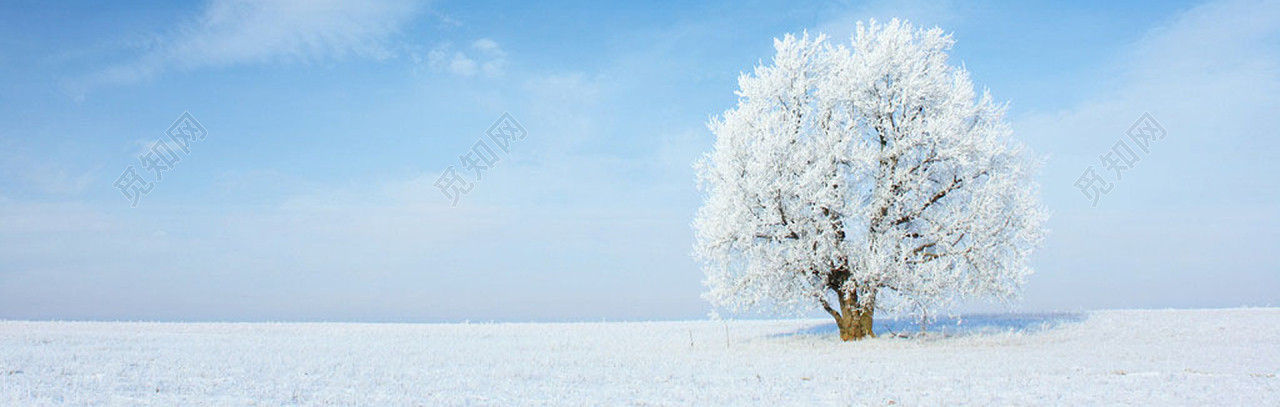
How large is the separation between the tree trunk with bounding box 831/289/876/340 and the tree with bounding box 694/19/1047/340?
40 mm

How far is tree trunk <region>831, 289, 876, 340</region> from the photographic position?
86.7ft

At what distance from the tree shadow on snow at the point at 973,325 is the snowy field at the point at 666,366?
0.19 meters

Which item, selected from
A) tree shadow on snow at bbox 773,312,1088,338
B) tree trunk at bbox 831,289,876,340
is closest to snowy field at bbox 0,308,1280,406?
tree shadow on snow at bbox 773,312,1088,338

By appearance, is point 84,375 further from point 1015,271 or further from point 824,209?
point 1015,271

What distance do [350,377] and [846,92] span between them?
57.7 feet

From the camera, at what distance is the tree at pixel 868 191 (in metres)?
24.8

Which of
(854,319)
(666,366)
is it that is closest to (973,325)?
(854,319)

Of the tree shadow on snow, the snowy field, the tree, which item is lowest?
the snowy field

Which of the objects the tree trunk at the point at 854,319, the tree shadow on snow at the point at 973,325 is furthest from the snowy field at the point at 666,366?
the tree trunk at the point at 854,319

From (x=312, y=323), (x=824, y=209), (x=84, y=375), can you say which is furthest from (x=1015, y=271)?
(x=312, y=323)

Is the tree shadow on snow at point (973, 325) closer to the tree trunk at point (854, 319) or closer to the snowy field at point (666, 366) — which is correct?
the snowy field at point (666, 366)

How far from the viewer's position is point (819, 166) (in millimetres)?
24859

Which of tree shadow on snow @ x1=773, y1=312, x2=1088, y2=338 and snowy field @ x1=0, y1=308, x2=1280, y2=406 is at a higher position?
tree shadow on snow @ x1=773, y1=312, x2=1088, y2=338

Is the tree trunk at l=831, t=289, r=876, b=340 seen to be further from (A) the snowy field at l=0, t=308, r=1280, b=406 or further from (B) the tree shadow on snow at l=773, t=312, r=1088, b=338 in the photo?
(B) the tree shadow on snow at l=773, t=312, r=1088, b=338
